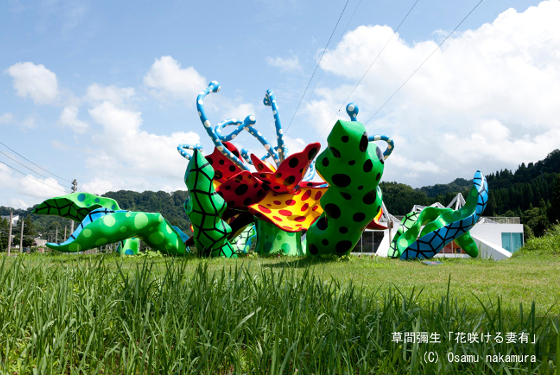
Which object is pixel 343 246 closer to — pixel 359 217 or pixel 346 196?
pixel 359 217

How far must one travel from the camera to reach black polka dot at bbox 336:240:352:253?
8.57 meters

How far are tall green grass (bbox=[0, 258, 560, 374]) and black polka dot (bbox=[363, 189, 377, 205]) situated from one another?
493 centimetres

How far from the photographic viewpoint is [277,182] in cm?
1095

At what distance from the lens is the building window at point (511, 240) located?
91.5 feet

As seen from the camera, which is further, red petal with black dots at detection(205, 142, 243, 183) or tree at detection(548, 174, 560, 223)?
tree at detection(548, 174, 560, 223)

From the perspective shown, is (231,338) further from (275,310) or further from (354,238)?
(354,238)

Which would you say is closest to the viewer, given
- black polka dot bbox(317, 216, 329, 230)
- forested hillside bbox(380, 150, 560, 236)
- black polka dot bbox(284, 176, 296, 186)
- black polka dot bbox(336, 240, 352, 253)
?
black polka dot bbox(336, 240, 352, 253)

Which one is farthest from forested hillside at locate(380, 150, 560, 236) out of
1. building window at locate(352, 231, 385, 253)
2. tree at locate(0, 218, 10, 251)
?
tree at locate(0, 218, 10, 251)

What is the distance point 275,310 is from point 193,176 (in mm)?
6285

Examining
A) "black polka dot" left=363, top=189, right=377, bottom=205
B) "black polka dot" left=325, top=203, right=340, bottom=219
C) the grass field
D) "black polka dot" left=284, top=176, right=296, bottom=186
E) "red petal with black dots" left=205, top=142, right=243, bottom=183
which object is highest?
"red petal with black dots" left=205, top=142, right=243, bottom=183

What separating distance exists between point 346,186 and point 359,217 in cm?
108

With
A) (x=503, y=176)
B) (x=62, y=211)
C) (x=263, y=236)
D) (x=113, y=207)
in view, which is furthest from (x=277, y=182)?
(x=503, y=176)

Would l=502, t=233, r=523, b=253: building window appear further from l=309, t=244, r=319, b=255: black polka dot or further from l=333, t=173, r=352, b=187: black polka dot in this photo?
l=333, t=173, r=352, b=187: black polka dot

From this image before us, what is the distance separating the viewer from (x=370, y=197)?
7.55m
